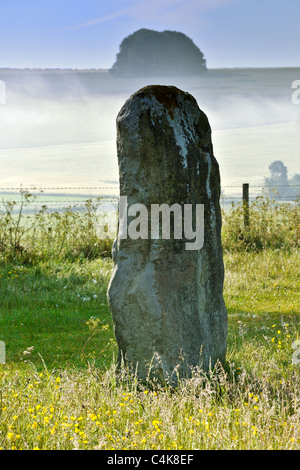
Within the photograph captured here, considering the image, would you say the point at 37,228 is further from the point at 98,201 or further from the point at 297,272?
the point at 297,272

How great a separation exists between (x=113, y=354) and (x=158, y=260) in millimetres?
976

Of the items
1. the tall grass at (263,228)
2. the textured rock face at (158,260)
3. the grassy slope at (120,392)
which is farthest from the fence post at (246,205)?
the textured rock face at (158,260)

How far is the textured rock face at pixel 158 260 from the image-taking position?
4859 mm

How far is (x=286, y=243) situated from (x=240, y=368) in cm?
726

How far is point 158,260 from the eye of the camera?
4859mm

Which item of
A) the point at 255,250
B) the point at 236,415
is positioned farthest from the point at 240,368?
the point at 255,250

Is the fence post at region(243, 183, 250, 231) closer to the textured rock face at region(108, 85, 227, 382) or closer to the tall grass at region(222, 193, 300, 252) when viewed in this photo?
the tall grass at region(222, 193, 300, 252)

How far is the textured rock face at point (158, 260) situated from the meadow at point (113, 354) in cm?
30

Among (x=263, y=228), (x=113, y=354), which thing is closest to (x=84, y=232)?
(x=263, y=228)

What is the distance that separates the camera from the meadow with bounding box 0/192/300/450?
4031mm

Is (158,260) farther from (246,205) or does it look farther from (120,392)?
(246,205)

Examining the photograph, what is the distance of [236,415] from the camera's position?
4.36m

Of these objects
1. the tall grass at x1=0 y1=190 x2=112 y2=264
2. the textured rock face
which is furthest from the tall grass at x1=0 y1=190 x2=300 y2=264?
the textured rock face
